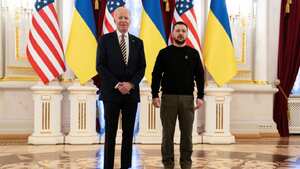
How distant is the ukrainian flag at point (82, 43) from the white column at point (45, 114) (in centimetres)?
50

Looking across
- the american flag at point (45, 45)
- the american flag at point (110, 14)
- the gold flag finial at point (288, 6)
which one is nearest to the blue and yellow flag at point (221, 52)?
the american flag at point (110, 14)

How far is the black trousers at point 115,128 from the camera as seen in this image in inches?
181

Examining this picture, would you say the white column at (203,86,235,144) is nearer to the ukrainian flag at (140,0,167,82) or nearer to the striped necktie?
the ukrainian flag at (140,0,167,82)

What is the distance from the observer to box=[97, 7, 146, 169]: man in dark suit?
4.55 metres

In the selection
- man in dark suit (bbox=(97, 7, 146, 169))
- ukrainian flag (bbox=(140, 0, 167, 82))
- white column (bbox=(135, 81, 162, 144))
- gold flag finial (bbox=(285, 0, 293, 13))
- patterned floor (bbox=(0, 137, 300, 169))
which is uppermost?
gold flag finial (bbox=(285, 0, 293, 13))

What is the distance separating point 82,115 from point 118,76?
3.63 metres

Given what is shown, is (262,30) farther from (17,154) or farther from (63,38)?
(17,154)

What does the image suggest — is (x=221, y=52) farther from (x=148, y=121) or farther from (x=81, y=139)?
(x=81, y=139)

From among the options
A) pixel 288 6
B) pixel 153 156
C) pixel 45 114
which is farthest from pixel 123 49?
pixel 288 6

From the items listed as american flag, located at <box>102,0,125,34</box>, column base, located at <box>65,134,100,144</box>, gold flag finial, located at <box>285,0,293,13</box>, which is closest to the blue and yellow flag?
american flag, located at <box>102,0,125,34</box>

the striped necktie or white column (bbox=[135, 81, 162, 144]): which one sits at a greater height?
the striped necktie

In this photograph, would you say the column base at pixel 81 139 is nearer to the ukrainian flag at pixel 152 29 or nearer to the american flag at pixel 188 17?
the ukrainian flag at pixel 152 29

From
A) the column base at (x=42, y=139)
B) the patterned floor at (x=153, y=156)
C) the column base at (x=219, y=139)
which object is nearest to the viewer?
the patterned floor at (x=153, y=156)

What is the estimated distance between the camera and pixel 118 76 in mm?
4602
